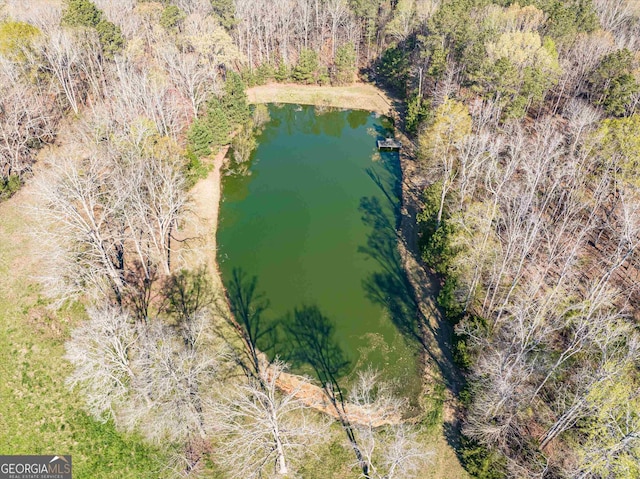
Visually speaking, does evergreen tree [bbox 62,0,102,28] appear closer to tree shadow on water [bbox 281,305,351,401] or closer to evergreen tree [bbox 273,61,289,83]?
evergreen tree [bbox 273,61,289,83]

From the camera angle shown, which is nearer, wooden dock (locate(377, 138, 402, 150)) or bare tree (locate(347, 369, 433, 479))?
bare tree (locate(347, 369, 433, 479))

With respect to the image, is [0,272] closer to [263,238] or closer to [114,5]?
[263,238]

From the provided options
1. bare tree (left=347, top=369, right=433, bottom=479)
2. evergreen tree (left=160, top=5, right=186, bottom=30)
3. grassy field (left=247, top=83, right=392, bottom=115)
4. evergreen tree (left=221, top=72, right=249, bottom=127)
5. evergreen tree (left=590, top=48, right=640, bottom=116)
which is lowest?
bare tree (left=347, top=369, right=433, bottom=479)

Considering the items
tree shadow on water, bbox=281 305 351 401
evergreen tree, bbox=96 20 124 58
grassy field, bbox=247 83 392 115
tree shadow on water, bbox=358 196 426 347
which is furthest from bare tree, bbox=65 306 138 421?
grassy field, bbox=247 83 392 115

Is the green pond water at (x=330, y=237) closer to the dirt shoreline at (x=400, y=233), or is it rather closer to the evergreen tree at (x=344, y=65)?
the dirt shoreline at (x=400, y=233)

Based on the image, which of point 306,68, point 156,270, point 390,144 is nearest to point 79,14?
point 306,68

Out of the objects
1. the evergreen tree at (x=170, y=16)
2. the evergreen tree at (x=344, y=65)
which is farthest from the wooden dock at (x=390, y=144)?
the evergreen tree at (x=170, y=16)
